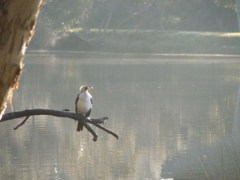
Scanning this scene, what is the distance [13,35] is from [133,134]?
498 inches

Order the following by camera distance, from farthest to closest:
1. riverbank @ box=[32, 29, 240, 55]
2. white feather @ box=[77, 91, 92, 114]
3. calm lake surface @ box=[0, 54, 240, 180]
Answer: riverbank @ box=[32, 29, 240, 55] → calm lake surface @ box=[0, 54, 240, 180] → white feather @ box=[77, 91, 92, 114]

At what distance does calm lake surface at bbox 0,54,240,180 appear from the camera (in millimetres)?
11328

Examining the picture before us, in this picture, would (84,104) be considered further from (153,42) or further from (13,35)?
(153,42)

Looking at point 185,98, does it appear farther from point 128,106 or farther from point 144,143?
point 144,143

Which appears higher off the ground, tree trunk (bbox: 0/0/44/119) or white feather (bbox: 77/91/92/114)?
tree trunk (bbox: 0/0/44/119)

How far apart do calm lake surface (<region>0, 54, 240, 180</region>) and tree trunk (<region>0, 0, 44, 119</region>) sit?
5.91m

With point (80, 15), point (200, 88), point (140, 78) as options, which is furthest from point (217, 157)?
point (80, 15)

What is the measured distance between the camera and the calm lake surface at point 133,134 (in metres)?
11.3

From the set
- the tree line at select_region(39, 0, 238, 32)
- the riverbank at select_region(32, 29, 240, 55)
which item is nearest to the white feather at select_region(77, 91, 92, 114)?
the riverbank at select_region(32, 29, 240, 55)

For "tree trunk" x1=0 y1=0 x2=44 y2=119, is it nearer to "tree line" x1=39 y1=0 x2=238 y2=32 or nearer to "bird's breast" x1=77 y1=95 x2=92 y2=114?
"bird's breast" x1=77 y1=95 x2=92 y2=114

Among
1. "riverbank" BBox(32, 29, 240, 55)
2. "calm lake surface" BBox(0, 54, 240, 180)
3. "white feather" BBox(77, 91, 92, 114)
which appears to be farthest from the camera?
"riverbank" BBox(32, 29, 240, 55)

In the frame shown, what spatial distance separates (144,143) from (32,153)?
235 centimetres

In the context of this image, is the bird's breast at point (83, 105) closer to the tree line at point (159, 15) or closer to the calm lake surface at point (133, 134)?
the calm lake surface at point (133, 134)

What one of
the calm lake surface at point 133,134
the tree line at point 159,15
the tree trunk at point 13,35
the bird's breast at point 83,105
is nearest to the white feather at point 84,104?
the bird's breast at point 83,105
